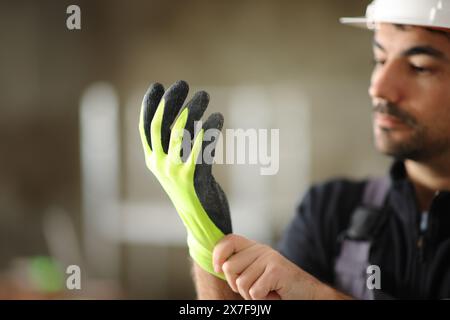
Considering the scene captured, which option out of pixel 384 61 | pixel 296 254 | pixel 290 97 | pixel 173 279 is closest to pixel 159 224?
pixel 173 279

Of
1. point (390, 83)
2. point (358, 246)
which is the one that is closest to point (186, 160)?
point (390, 83)

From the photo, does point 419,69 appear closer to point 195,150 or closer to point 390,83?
point 390,83

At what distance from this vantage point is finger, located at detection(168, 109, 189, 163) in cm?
68

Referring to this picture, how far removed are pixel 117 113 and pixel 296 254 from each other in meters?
2.07

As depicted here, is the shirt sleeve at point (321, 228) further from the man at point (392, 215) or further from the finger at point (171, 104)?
the finger at point (171, 104)

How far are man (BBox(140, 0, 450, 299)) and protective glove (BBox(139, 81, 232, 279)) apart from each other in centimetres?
3

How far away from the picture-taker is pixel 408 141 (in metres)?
0.87

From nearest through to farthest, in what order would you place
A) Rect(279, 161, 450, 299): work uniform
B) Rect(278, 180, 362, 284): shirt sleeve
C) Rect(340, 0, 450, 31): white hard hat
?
Rect(340, 0, 450, 31): white hard hat < Rect(279, 161, 450, 299): work uniform < Rect(278, 180, 362, 284): shirt sleeve

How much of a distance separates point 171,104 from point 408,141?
393 mm

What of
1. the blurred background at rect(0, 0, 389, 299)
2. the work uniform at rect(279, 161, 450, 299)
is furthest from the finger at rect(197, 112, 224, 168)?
the blurred background at rect(0, 0, 389, 299)

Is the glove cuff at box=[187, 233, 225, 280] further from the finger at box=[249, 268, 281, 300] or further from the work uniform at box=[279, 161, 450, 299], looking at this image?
the work uniform at box=[279, 161, 450, 299]

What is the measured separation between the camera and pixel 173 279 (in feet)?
9.63

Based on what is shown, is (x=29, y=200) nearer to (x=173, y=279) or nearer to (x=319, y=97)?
(x=173, y=279)

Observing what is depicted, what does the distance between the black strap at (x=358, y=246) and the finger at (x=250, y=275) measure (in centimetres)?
32
